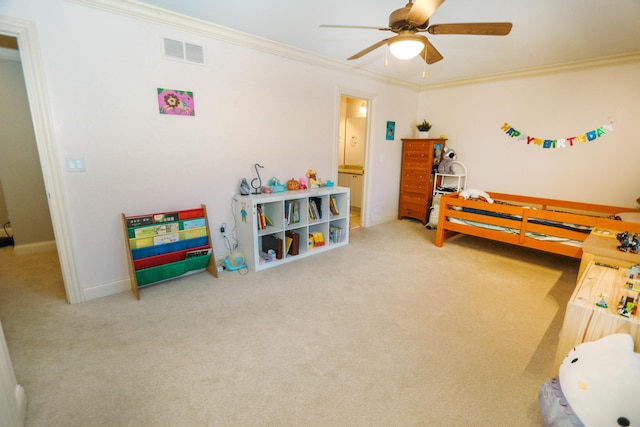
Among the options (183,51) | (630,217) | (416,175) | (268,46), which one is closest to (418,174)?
(416,175)

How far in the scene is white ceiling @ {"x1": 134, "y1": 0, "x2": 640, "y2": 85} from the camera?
2273 mm

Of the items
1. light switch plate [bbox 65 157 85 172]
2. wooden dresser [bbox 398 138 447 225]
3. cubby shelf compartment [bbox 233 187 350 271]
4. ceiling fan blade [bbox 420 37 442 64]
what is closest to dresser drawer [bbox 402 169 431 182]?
wooden dresser [bbox 398 138 447 225]

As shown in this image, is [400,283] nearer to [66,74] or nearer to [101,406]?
[101,406]

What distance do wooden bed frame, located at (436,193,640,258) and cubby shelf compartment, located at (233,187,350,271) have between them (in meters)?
1.39

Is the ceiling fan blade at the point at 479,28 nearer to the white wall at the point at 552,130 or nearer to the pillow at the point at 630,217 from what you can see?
the pillow at the point at 630,217

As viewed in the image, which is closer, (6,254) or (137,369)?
(137,369)

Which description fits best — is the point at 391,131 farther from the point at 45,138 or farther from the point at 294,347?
the point at 45,138

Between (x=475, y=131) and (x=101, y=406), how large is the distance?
5432 mm

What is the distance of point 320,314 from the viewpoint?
229cm

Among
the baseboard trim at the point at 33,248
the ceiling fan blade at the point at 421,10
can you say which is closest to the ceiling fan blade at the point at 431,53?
the ceiling fan blade at the point at 421,10

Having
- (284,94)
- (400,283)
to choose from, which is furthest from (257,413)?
(284,94)

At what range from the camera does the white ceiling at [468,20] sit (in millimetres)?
2273

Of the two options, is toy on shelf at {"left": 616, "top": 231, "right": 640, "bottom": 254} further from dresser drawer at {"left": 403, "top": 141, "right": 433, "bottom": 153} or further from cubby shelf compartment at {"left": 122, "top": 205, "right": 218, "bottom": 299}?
cubby shelf compartment at {"left": 122, "top": 205, "right": 218, "bottom": 299}

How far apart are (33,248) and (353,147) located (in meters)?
5.19
